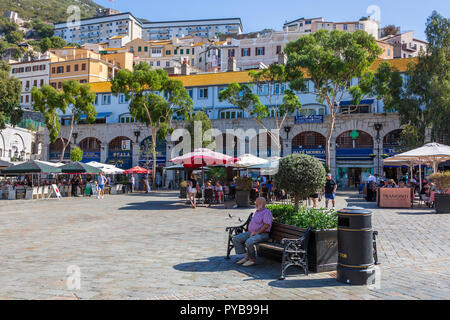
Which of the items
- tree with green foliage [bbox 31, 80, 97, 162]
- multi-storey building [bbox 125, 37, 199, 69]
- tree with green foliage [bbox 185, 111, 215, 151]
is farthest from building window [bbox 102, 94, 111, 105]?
multi-storey building [bbox 125, 37, 199, 69]

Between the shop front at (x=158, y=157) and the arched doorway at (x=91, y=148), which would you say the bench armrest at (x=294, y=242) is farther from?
the arched doorway at (x=91, y=148)

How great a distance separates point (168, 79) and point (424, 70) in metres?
21.8

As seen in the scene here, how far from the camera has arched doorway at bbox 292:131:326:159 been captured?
38344 mm

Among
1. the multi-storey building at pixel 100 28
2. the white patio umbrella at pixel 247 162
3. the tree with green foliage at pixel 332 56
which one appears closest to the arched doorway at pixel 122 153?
the tree with green foliage at pixel 332 56

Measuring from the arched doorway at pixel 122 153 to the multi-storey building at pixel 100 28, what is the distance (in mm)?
85905

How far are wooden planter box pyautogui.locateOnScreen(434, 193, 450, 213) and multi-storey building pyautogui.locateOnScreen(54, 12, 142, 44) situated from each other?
11948cm

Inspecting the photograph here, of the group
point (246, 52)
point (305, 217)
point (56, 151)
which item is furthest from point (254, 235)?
point (246, 52)

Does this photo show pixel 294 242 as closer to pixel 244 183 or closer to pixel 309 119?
pixel 244 183

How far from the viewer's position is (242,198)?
17500 mm

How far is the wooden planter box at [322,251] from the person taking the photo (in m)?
5.90

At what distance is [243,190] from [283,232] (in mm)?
10947

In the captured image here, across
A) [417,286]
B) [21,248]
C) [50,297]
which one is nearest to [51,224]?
[21,248]

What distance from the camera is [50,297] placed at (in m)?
4.67
